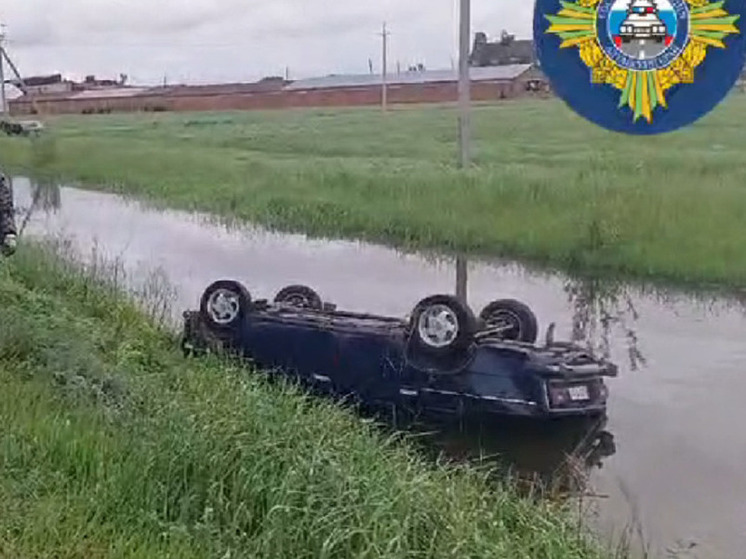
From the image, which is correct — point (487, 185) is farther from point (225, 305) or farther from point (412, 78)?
point (412, 78)

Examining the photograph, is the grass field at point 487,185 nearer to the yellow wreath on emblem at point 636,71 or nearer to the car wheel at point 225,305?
the car wheel at point 225,305

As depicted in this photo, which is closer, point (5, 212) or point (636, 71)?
point (636, 71)

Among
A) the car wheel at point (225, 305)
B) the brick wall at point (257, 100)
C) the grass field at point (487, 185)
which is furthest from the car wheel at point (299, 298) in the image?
the brick wall at point (257, 100)

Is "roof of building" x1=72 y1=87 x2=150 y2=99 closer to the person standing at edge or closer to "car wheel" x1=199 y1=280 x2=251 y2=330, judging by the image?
"car wheel" x1=199 y1=280 x2=251 y2=330

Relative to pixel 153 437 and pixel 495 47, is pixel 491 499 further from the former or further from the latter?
pixel 495 47

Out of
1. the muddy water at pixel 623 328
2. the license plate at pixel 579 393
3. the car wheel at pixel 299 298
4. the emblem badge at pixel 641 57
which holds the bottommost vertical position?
the muddy water at pixel 623 328

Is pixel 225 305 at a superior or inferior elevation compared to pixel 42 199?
superior

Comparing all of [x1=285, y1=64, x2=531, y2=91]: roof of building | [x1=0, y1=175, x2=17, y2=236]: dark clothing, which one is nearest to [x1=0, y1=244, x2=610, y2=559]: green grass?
[x1=0, y1=175, x2=17, y2=236]: dark clothing

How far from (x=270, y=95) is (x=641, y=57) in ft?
207

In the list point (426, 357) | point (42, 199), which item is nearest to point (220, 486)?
point (426, 357)

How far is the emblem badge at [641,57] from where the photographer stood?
8.63 feet

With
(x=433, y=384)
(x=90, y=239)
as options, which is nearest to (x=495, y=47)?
(x=90, y=239)

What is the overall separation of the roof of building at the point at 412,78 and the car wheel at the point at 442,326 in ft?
129

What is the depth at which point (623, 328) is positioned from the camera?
11.0m
